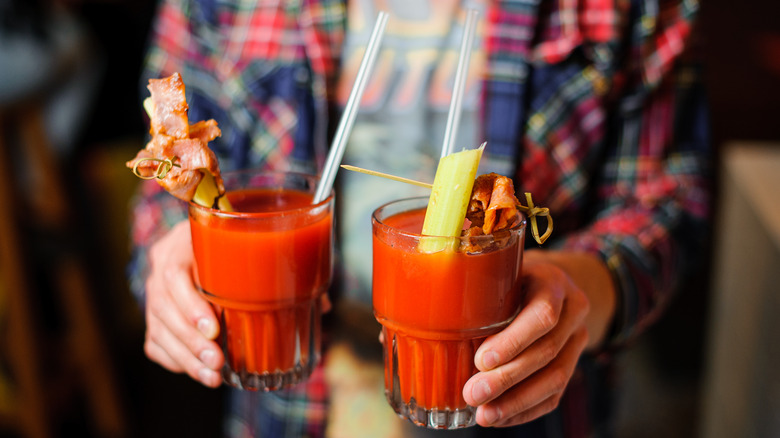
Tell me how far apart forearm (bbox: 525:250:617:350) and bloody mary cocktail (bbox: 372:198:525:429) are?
0.61ft

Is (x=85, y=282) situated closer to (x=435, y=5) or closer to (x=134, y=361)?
(x=134, y=361)

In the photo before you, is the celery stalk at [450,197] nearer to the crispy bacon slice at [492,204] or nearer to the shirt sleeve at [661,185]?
the crispy bacon slice at [492,204]

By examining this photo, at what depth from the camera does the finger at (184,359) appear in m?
0.92

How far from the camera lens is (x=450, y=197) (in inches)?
28.6

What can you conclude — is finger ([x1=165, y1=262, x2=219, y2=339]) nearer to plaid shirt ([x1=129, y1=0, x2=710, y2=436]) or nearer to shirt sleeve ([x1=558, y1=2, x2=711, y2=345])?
plaid shirt ([x1=129, y1=0, x2=710, y2=436])

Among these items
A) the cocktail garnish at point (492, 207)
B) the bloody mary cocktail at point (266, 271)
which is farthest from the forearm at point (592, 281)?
the bloody mary cocktail at point (266, 271)

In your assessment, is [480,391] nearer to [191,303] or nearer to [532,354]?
[532,354]

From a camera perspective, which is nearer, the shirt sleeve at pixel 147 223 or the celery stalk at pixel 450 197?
the celery stalk at pixel 450 197

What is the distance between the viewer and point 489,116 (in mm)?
1267

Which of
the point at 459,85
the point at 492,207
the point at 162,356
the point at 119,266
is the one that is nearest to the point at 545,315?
the point at 492,207

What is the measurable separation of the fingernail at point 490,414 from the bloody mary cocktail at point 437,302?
5 cm

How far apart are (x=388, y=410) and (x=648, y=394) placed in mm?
1621

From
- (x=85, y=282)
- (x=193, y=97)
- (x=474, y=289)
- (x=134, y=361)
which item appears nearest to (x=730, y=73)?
(x=193, y=97)

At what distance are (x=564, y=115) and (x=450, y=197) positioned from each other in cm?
65
